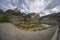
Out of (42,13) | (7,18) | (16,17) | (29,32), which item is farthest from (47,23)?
(7,18)

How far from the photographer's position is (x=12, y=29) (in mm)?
2629

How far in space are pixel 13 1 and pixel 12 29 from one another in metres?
0.72

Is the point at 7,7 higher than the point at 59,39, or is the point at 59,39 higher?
the point at 7,7

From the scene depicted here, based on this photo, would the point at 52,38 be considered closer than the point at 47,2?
Yes

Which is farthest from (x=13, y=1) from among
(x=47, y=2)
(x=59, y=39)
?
(x=59, y=39)

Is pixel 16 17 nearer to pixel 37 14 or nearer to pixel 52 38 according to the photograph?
pixel 37 14

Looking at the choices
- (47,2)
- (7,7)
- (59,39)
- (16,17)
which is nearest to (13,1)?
(7,7)

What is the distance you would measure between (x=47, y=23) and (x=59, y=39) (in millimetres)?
520

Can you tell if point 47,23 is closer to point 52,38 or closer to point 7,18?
point 52,38

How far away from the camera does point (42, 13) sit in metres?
2.72

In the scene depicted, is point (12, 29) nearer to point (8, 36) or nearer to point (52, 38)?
point (8, 36)

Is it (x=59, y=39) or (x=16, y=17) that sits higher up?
(x=16, y=17)

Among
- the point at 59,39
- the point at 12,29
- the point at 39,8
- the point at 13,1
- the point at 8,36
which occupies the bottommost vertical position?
the point at 59,39

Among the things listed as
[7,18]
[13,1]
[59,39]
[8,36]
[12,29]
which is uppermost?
[13,1]
